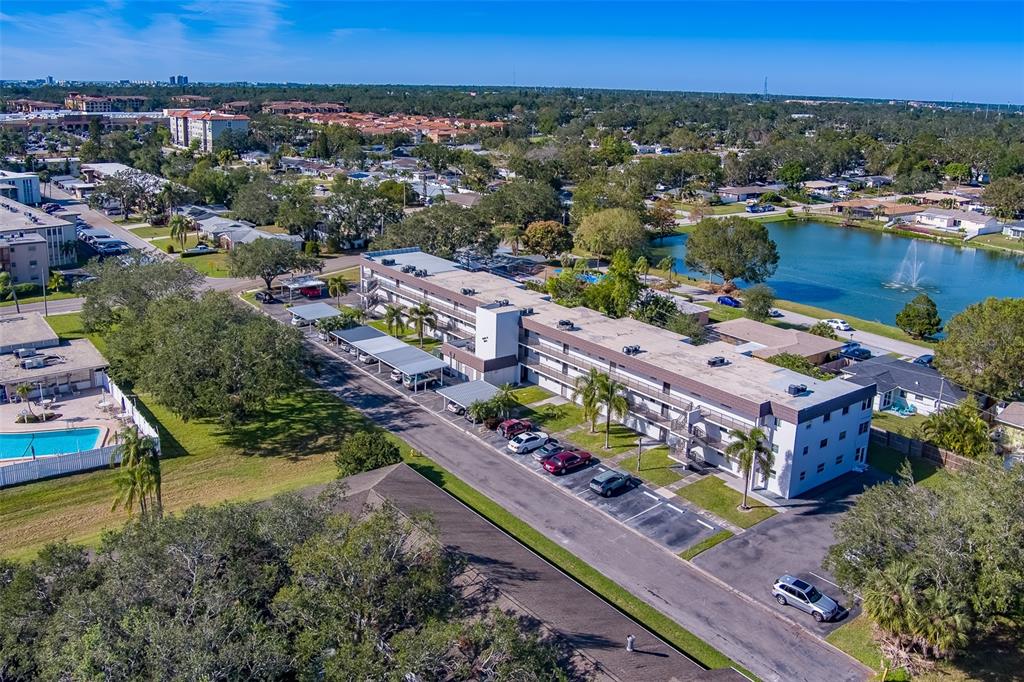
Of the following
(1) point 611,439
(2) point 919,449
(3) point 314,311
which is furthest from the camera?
(3) point 314,311

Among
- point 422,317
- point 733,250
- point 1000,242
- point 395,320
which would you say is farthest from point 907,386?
point 1000,242

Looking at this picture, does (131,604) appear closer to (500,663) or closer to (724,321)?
(500,663)

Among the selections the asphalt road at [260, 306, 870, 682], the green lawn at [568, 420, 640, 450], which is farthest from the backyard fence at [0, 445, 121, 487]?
the green lawn at [568, 420, 640, 450]

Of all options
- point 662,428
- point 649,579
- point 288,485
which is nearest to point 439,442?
point 288,485

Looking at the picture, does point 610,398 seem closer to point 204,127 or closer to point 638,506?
point 638,506

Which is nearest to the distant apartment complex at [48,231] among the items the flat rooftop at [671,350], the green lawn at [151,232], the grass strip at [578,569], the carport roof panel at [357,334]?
the green lawn at [151,232]

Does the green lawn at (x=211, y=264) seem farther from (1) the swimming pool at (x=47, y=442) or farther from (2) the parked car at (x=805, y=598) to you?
(2) the parked car at (x=805, y=598)
